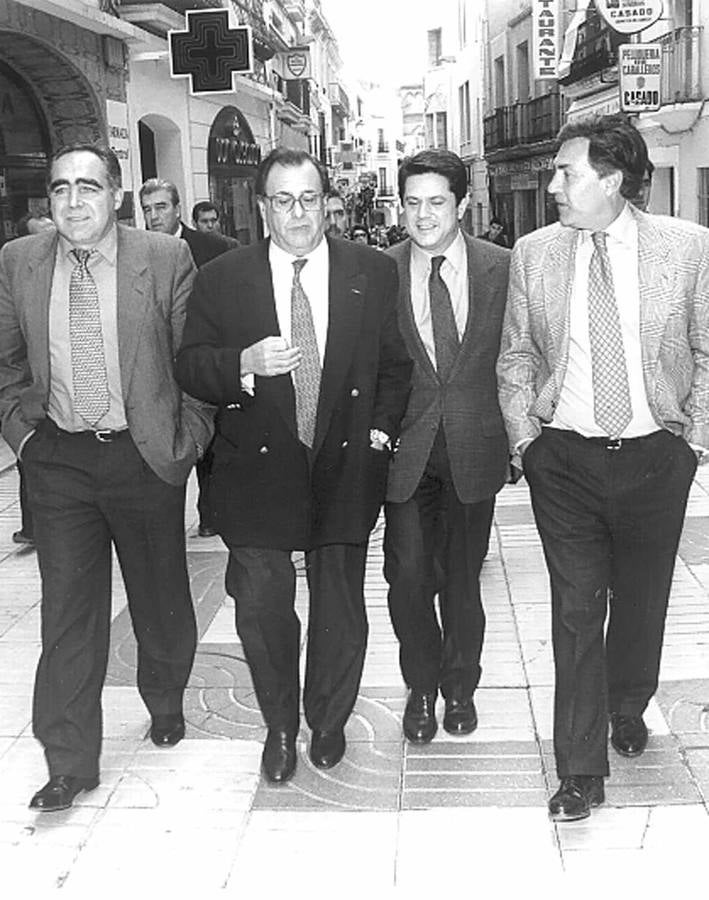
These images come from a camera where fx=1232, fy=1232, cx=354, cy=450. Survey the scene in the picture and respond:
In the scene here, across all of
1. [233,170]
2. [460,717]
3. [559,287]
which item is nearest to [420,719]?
[460,717]

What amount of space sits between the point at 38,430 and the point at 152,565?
0.52 meters

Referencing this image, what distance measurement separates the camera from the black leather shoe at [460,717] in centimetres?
386

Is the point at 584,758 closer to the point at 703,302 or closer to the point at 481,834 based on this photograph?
the point at 481,834

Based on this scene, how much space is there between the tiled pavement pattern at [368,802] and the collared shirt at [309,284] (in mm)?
1242

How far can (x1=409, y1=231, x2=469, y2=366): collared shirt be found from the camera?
142 inches

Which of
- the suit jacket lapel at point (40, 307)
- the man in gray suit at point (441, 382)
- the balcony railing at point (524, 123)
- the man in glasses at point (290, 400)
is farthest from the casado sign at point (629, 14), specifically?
the suit jacket lapel at point (40, 307)

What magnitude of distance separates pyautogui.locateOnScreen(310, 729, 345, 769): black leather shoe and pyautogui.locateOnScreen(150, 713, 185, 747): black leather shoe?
17.9 inches

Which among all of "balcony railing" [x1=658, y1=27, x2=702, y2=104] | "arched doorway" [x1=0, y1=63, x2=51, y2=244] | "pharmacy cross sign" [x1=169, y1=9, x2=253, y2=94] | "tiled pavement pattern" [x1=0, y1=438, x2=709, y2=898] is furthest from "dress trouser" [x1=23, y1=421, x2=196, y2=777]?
"balcony railing" [x1=658, y1=27, x2=702, y2=104]

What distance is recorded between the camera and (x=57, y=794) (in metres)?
3.38

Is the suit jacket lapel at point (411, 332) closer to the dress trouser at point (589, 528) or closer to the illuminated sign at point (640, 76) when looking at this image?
the dress trouser at point (589, 528)

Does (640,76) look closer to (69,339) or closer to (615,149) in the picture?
(615,149)

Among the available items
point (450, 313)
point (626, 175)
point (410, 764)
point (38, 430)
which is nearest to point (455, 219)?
point (450, 313)

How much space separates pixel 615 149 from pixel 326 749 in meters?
1.88

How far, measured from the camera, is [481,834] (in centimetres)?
323
